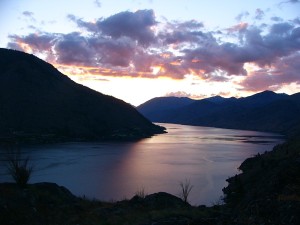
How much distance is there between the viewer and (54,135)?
649ft

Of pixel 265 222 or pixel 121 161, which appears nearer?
pixel 265 222

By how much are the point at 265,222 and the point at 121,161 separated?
333 ft

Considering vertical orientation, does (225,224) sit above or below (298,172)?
below

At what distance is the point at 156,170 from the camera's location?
99.1 m

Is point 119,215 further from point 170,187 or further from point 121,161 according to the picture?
point 121,161

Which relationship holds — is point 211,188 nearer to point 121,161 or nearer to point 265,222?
point 121,161

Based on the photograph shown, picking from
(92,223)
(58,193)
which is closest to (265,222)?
(92,223)

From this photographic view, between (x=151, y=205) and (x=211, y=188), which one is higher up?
(x=151, y=205)

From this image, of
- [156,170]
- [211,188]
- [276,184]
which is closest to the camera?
[276,184]

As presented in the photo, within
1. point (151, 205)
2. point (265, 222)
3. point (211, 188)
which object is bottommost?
point (211, 188)

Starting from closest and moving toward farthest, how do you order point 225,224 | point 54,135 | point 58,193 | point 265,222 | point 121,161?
point 265,222
point 225,224
point 58,193
point 121,161
point 54,135

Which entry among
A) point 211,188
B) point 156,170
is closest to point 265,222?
point 211,188

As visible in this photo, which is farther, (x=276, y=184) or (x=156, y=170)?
(x=156, y=170)

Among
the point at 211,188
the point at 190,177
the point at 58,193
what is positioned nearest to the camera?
the point at 58,193
